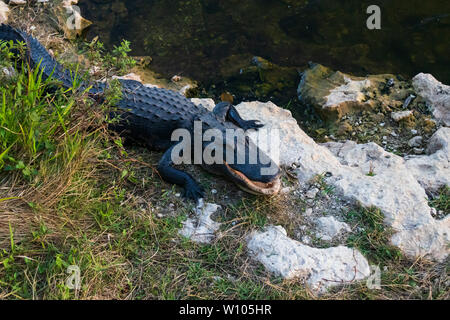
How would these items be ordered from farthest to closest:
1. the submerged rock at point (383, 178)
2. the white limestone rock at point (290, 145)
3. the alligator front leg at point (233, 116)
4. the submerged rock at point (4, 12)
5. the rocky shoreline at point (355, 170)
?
the submerged rock at point (4, 12) < the alligator front leg at point (233, 116) < the white limestone rock at point (290, 145) < the submerged rock at point (383, 178) < the rocky shoreline at point (355, 170)

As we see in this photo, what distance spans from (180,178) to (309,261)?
142 centimetres

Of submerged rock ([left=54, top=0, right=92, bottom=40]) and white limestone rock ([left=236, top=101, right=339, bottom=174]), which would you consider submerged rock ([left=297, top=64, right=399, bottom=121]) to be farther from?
submerged rock ([left=54, top=0, right=92, bottom=40])

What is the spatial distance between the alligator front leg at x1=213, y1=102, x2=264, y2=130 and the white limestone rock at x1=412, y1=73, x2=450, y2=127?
87.9 inches

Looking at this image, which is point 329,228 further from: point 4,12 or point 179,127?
point 4,12

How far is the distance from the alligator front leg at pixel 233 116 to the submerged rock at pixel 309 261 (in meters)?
1.71

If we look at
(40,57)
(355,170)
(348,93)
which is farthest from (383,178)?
(40,57)

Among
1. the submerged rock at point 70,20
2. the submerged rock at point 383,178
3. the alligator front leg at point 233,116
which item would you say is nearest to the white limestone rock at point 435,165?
the submerged rock at point 383,178

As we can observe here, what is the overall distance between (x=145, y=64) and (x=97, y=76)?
1688mm

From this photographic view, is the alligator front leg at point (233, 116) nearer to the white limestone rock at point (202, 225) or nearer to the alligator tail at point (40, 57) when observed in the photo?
the white limestone rock at point (202, 225)

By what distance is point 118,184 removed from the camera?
12.5ft

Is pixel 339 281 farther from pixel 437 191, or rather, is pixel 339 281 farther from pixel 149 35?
pixel 149 35

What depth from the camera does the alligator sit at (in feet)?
12.5

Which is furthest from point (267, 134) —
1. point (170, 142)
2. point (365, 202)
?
point (365, 202)

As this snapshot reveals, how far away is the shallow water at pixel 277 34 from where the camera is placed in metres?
6.53
